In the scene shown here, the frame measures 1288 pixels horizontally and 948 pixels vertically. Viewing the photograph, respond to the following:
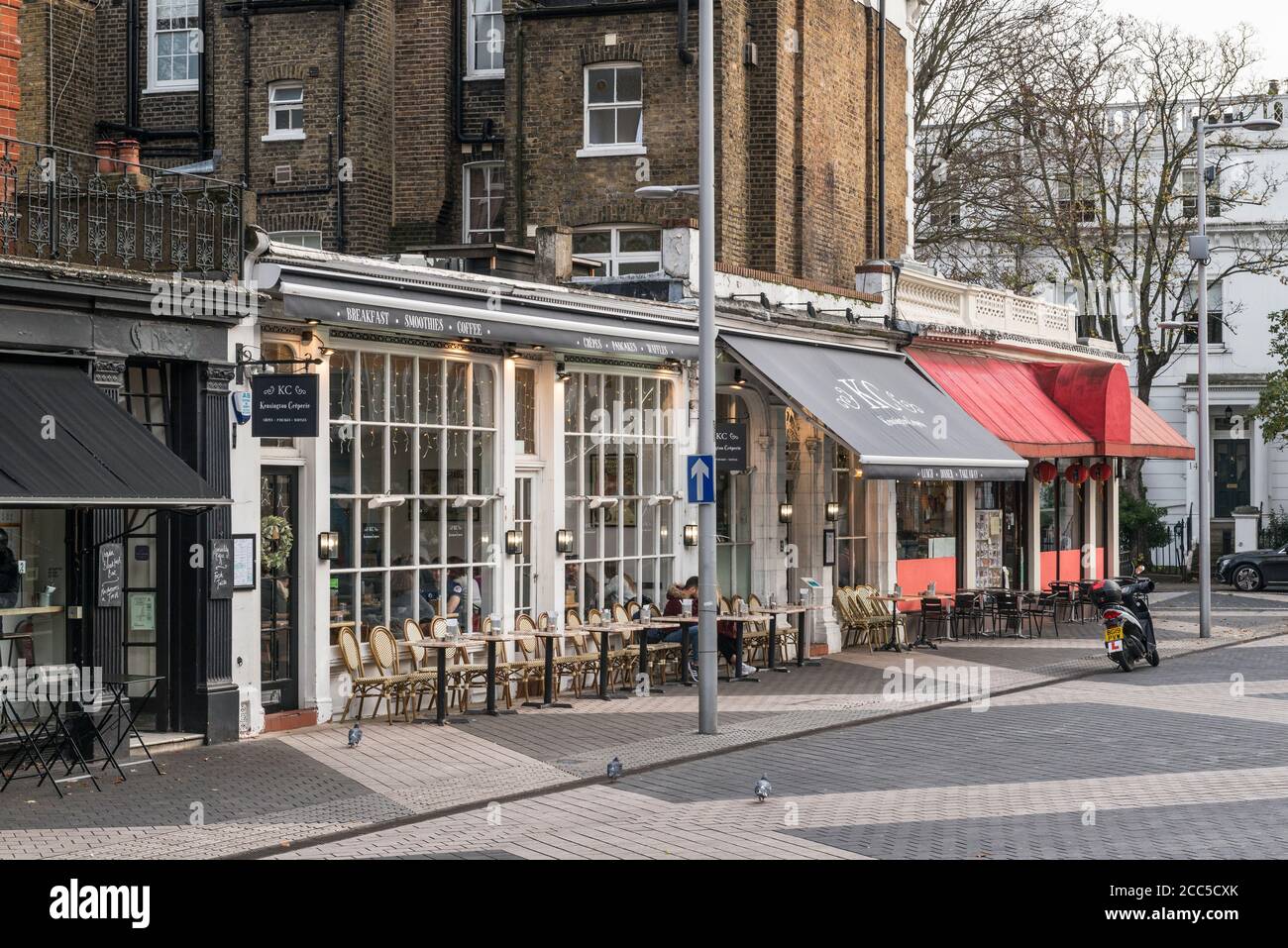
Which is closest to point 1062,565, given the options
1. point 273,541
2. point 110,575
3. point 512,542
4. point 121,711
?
point 512,542

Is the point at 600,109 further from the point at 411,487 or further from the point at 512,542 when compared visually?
the point at 411,487

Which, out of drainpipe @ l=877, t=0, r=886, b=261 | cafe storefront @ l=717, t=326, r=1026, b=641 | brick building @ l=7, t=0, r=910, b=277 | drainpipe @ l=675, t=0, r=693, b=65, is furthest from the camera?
drainpipe @ l=877, t=0, r=886, b=261

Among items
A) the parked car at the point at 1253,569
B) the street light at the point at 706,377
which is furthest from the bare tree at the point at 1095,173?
the street light at the point at 706,377

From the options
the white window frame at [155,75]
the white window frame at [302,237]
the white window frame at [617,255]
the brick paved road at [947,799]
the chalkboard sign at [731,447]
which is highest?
the white window frame at [155,75]

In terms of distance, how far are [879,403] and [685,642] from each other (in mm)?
5564

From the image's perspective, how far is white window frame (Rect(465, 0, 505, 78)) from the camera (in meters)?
29.8

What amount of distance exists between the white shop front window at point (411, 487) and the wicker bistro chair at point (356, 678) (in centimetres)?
28

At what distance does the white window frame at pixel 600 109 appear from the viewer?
2659cm

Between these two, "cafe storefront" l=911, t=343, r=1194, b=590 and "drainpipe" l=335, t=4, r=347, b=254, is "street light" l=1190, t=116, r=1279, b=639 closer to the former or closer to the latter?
"cafe storefront" l=911, t=343, r=1194, b=590

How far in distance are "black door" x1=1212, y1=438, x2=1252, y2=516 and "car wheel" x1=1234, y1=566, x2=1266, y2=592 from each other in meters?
11.5

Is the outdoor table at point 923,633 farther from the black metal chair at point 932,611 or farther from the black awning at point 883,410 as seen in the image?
the black awning at point 883,410

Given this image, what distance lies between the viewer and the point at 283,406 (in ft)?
52.3

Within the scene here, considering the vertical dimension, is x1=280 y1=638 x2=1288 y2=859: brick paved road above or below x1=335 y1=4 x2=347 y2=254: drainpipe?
below

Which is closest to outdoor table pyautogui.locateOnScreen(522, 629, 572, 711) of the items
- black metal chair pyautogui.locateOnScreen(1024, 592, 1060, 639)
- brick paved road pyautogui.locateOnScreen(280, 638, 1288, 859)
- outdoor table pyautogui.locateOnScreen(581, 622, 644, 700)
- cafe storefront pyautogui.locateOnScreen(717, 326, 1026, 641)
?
outdoor table pyautogui.locateOnScreen(581, 622, 644, 700)
